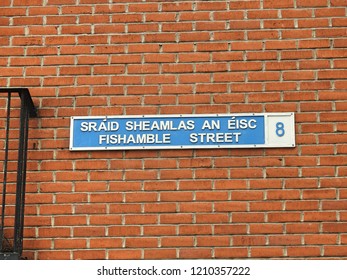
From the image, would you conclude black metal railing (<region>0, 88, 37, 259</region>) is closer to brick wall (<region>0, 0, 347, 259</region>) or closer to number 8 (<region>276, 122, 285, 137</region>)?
brick wall (<region>0, 0, 347, 259</region>)

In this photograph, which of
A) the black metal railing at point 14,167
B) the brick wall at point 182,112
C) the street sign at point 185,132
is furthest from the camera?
the street sign at point 185,132

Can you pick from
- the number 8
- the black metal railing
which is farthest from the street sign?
the black metal railing

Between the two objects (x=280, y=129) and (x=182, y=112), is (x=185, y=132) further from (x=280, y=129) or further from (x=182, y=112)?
(x=280, y=129)

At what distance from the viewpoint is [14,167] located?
175 inches

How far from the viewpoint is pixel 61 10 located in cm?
473

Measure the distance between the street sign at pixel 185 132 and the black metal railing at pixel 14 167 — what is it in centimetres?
33

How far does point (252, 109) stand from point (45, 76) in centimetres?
138

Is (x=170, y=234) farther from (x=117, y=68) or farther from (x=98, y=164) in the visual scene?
(x=117, y=68)

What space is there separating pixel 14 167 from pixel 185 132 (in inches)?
43.8

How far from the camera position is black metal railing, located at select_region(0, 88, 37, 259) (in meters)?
4.17

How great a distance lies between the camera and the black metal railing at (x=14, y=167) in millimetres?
4168

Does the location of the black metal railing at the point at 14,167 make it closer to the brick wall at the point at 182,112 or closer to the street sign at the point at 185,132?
the brick wall at the point at 182,112

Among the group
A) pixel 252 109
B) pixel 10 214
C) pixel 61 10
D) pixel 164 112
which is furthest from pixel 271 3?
pixel 10 214

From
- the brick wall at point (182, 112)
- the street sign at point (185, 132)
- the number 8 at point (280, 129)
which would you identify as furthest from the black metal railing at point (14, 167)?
the number 8 at point (280, 129)
